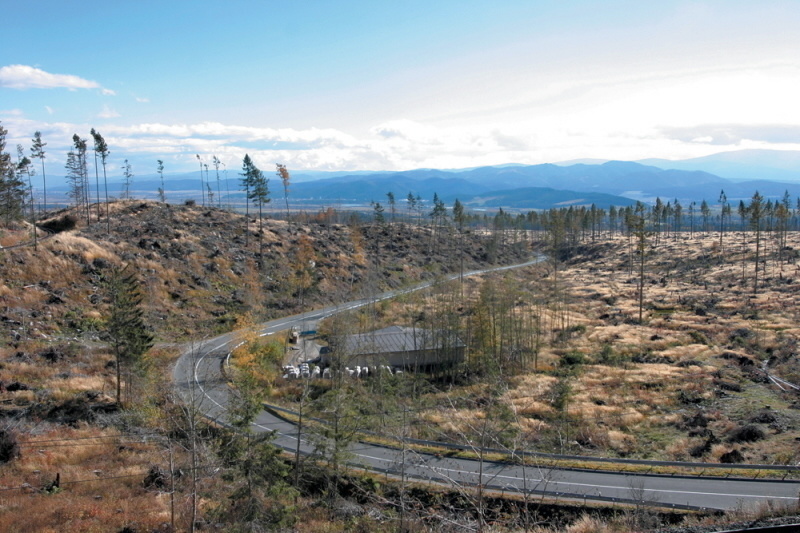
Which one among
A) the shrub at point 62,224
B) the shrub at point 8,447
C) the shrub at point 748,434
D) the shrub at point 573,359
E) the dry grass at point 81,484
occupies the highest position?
the shrub at point 62,224

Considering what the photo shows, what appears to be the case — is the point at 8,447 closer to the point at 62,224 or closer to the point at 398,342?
the point at 398,342

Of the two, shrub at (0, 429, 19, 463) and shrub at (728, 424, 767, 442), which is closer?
Result: shrub at (0, 429, 19, 463)

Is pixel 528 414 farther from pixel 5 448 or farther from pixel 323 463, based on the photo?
pixel 5 448

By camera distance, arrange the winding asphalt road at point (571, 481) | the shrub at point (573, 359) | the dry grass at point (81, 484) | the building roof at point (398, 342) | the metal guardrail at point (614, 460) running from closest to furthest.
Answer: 1. the dry grass at point (81, 484)
2. the winding asphalt road at point (571, 481)
3. the metal guardrail at point (614, 460)
4. the building roof at point (398, 342)
5. the shrub at point (573, 359)

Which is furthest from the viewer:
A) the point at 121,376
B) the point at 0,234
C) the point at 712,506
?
→ the point at 0,234

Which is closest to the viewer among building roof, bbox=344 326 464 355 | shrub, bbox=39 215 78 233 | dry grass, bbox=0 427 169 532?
dry grass, bbox=0 427 169 532

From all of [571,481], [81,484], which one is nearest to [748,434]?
[571,481]

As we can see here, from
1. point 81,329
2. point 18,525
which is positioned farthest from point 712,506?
point 81,329

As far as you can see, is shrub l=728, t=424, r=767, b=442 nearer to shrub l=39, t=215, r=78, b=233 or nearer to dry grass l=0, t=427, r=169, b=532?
dry grass l=0, t=427, r=169, b=532

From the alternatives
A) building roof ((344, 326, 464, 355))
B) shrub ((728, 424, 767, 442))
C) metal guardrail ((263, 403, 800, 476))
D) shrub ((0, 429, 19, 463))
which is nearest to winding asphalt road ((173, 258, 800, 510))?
metal guardrail ((263, 403, 800, 476))

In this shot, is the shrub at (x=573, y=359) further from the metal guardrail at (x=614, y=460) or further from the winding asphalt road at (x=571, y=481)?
the winding asphalt road at (x=571, y=481)

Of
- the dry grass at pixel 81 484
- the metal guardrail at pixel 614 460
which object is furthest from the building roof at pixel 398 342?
the dry grass at pixel 81 484
